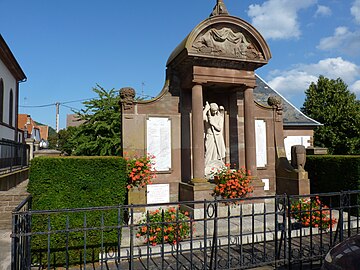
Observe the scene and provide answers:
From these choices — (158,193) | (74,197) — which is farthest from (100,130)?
(74,197)

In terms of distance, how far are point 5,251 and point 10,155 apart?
7074mm

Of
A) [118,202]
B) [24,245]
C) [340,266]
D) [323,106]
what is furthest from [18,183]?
[323,106]

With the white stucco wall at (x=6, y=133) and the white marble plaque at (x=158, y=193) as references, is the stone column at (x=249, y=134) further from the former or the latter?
the white stucco wall at (x=6, y=133)

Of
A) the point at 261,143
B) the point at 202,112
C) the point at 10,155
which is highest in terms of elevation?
the point at 202,112

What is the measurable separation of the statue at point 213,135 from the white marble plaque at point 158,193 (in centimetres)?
156

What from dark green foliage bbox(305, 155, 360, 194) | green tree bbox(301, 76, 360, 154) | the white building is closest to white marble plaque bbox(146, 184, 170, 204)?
dark green foliage bbox(305, 155, 360, 194)

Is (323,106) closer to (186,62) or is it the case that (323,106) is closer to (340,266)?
(186,62)

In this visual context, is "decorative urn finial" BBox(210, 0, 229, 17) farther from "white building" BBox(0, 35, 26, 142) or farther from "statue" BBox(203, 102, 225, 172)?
"white building" BBox(0, 35, 26, 142)

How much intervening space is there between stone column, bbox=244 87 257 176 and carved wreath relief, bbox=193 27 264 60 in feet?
3.83

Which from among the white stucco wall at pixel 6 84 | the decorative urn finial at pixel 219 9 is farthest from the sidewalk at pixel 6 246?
the white stucco wall at pixel 6 84

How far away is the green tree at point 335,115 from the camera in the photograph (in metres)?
23.9

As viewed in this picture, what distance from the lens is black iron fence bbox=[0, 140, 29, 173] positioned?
10.1m

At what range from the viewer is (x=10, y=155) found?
1131cm

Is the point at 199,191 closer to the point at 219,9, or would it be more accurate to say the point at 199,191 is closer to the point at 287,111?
the point at 219,9
